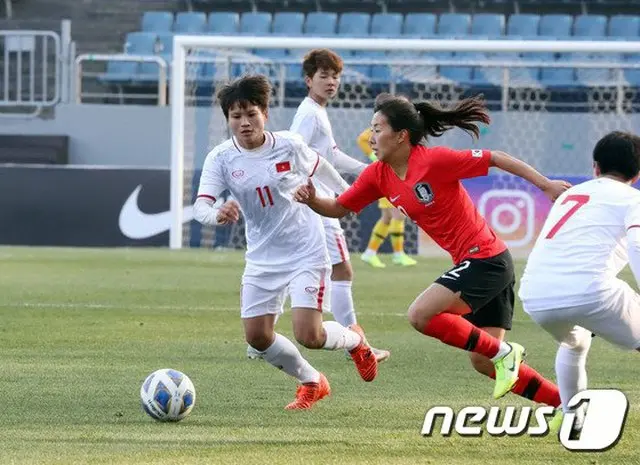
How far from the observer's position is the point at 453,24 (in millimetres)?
25531

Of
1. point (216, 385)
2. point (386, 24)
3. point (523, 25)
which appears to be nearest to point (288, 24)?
point (386, 24)

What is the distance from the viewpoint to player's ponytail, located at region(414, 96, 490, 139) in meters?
7.38

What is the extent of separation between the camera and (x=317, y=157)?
8047 mm

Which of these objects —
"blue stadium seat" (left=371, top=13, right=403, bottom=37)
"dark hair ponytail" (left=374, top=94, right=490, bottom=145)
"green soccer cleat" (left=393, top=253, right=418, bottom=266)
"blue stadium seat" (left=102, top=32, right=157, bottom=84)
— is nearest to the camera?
"dark hair ponytail" (left=374, top=94, right=490, bottom=145)

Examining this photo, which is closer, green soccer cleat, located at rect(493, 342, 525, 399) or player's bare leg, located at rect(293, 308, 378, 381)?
green soccer cleat, located at rect(493, 342, 525, 399)

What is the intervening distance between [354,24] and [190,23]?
3012 millimetres

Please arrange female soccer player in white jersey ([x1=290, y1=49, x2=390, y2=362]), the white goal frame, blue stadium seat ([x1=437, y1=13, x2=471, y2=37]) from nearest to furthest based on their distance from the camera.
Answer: female soccer player in white jersey ([x1=290, y1=49, x2=390, y2=362]) → the white goal frame → blue stadium seat ([x1=437, y1=13, x2=471, y2=37])

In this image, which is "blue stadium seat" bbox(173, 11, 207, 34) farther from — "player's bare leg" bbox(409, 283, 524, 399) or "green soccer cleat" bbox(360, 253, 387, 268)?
"player's bare leg" bbox(409, 283, 524, 399)

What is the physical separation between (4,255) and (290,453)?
1377cm

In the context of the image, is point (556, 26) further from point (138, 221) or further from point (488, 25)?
point (138, 221)

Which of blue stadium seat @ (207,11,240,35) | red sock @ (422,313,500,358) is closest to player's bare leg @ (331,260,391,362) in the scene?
red sock @ (422,313,500,358)

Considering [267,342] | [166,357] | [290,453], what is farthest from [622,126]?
[290,453]

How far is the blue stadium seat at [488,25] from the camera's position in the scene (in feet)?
82.7

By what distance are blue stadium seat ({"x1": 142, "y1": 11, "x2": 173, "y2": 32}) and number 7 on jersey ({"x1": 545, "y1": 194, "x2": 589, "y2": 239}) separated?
20.9 m
